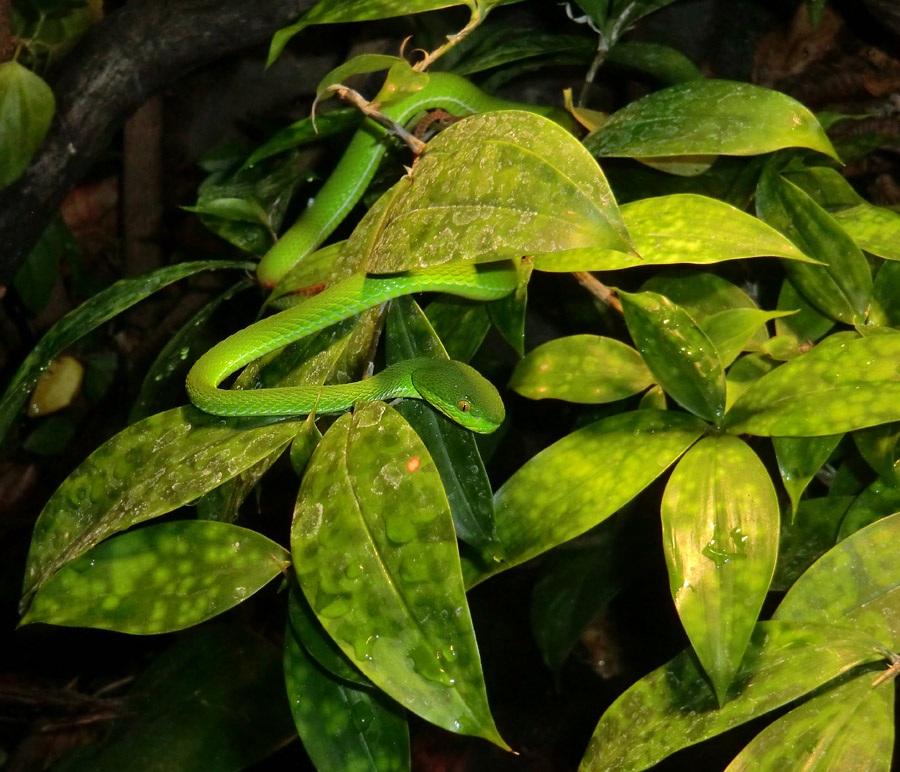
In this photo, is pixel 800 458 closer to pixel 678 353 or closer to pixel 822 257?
pixel 678 353

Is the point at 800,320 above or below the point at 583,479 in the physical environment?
below

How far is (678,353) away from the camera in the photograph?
3.36ft

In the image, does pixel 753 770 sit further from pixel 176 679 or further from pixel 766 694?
pixel 176 679

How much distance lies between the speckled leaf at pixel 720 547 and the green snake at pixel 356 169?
3.01 feet

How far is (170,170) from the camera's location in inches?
117

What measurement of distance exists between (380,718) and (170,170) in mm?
2704

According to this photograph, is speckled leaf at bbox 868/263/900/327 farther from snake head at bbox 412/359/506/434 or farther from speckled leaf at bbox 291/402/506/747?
speckled leaf at bbox 291/402/506/747

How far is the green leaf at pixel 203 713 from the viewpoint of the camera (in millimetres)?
1662

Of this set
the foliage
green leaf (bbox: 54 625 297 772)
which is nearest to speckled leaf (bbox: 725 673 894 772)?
the foliage

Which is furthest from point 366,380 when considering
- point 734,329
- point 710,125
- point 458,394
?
point 710,125

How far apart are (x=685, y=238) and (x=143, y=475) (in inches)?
32.9

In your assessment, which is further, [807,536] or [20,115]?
[20,115]

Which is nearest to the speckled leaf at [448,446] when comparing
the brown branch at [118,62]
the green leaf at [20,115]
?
the brown branch at [118,62]

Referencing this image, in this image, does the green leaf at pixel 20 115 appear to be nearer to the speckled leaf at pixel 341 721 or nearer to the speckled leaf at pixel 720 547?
the speckled leaf at pixel 341 721
